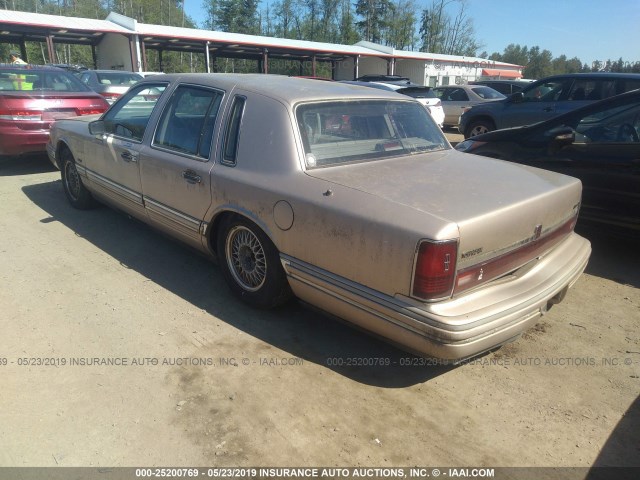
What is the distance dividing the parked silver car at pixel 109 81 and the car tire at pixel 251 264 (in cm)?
1011

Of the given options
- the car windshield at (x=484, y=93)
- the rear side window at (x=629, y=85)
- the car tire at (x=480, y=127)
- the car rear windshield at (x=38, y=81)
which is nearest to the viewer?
the car rear windshield at (x=38, y=81)

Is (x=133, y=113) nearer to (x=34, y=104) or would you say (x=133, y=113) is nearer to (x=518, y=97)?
(x=34, y=104)

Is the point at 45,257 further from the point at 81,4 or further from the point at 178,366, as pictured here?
the point at 81,4

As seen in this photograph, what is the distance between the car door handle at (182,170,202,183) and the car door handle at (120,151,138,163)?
2.71 feet

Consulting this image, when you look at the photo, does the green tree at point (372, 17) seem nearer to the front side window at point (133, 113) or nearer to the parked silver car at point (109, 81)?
the parked silver car at point (109, 81)

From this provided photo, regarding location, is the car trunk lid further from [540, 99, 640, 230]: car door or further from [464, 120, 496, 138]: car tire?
[464, 120, 496, 138]: car tire

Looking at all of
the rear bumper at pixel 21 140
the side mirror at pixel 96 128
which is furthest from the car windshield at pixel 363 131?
the rear bumper at pixel 21 140

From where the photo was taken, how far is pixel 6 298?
12.3 ft

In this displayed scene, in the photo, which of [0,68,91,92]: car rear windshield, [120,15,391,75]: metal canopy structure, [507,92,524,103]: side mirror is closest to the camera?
[0,68,91,92]: car rear windshield

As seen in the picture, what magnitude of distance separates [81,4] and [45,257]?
3266 inches

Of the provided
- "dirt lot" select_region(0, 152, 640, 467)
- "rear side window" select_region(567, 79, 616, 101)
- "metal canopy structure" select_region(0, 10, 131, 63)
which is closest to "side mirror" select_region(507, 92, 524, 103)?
"rear side window" select_region(567, 79, 616, 101)

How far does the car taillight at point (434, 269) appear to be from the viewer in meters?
2.34

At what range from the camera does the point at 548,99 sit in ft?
31.1

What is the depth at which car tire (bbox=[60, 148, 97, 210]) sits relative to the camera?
559 centimetres
